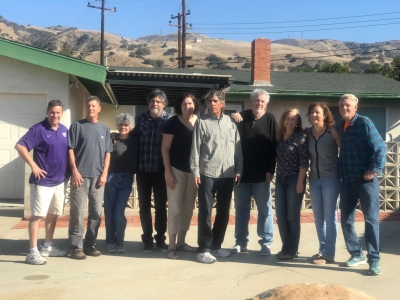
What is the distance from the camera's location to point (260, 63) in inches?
650

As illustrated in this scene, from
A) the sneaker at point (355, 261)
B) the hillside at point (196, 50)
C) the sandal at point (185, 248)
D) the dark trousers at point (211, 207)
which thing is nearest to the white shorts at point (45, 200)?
the sandal at point (185, 248)

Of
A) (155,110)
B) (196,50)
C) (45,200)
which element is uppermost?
(196,50)

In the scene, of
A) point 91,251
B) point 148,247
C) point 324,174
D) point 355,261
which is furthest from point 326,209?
point 91,251

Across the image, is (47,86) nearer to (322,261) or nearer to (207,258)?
(207,258)

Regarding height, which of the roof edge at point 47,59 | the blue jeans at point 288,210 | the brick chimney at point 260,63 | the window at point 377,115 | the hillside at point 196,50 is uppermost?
the hillside at point 196,50

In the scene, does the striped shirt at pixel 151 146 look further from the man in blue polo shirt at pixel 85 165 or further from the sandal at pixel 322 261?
the sandal at pixel 322 261

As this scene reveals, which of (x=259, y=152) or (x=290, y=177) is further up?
(x=259, y=152)

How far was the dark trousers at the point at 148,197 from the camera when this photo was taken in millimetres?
6844

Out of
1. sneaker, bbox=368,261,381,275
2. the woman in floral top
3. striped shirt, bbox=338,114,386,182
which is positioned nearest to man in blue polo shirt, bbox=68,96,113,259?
the woman in floral top

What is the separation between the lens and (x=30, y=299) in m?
5.15

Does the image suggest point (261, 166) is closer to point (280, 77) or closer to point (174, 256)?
point (174, 256)

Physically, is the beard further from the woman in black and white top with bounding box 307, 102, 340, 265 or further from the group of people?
the woman in black and white top with bounding box 307, 102, 340, 265

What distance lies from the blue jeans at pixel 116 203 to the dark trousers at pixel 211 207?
1.01 meters

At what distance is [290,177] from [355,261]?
121 centimetres
